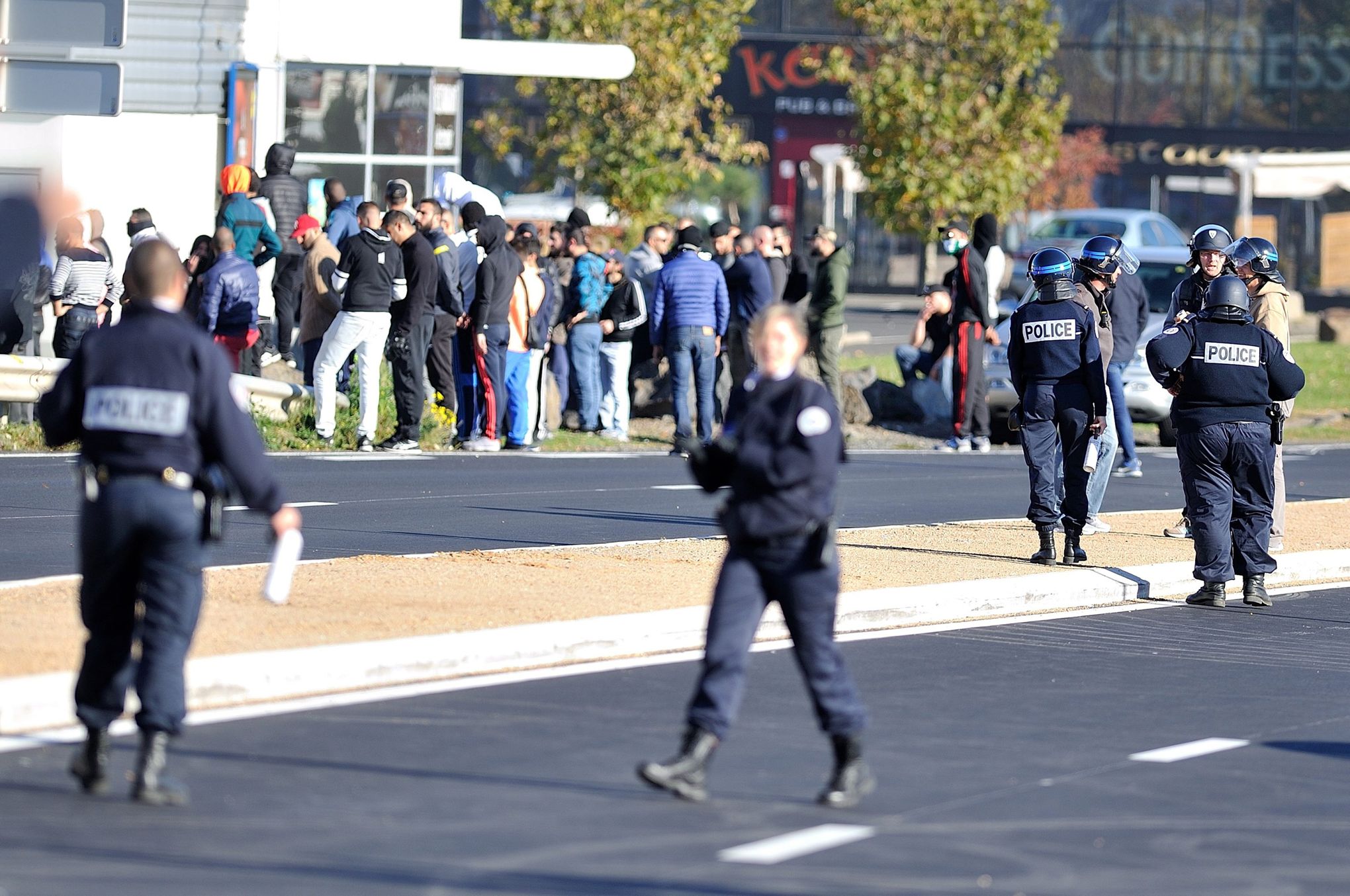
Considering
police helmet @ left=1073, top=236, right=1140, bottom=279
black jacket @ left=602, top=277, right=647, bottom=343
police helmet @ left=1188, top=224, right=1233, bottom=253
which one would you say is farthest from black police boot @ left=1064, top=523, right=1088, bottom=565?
black jacket @ left=602, top=277, right=647, bottom=343

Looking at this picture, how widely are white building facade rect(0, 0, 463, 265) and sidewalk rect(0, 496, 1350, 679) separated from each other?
10001 mm

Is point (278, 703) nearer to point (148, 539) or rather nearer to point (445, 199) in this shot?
point (148, 539)

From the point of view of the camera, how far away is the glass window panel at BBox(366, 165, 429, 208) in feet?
75.9

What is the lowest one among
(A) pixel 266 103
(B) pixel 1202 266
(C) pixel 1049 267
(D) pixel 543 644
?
(D) pixel 543 644

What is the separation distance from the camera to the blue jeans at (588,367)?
757 inches

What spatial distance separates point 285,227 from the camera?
20047 millimetres

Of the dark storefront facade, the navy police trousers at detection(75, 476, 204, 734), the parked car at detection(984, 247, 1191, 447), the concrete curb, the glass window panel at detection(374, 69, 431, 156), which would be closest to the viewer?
the navy police trousers at detection(75, 476, 204, 734)

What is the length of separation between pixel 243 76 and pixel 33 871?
1710 cm

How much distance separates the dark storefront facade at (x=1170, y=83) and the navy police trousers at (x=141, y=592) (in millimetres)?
43695

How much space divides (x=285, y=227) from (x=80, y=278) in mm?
3125

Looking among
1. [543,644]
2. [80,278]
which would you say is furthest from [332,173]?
[543,644]

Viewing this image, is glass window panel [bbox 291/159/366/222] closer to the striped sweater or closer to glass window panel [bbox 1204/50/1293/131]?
the striped sweater

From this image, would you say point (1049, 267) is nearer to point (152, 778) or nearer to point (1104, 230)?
point (152, 778)

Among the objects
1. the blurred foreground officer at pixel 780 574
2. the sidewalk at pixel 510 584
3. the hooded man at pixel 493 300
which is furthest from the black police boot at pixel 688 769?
the hooded man at pixel 493 300
